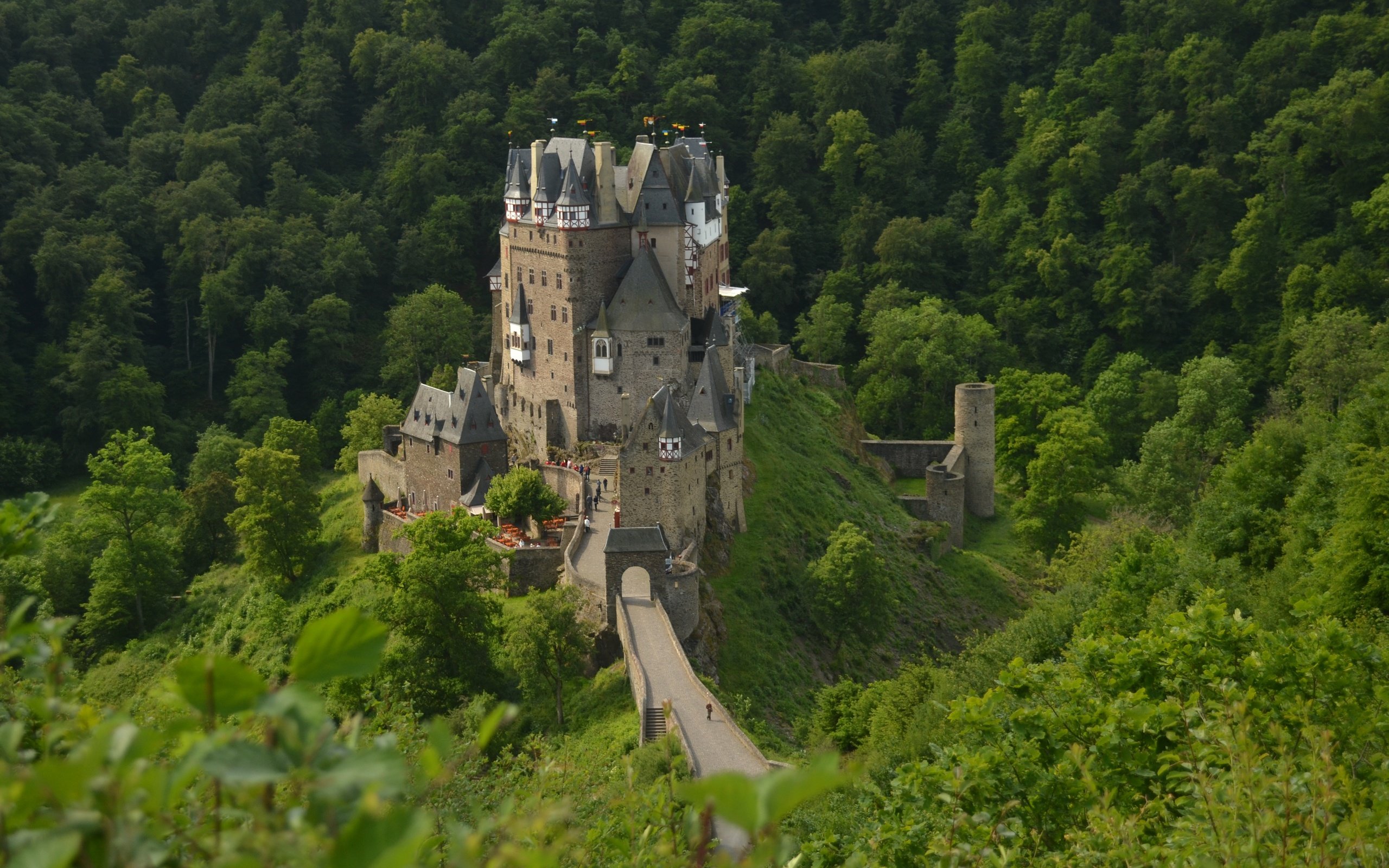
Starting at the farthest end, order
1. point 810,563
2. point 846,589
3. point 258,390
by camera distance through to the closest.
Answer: point 258,390, point 810,563, point 846,589

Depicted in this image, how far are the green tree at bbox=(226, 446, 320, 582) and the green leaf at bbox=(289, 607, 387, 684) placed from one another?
4963cm

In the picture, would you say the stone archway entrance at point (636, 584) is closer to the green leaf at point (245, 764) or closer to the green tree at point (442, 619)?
the green tree at point (442, 619)

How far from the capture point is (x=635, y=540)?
42.9m

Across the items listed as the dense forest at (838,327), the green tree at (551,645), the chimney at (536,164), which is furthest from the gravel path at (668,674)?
the chimney at (536,164)

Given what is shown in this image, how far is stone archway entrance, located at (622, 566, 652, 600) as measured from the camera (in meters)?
43.3

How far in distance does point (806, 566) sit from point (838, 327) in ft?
93.5

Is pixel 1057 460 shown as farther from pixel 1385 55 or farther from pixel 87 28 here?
pixel 87 28

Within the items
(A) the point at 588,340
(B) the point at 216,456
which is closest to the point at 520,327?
(A) the point at 588,340

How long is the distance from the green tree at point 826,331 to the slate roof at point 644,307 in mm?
27002

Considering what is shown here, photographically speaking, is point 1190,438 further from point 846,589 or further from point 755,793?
point 755,793

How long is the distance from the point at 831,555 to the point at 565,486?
28.5 ft

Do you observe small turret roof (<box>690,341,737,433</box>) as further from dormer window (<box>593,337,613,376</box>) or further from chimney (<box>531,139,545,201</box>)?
chimney (<box>531,139,545,201</box>)

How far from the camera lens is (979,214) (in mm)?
86438

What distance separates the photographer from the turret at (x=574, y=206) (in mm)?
50688
